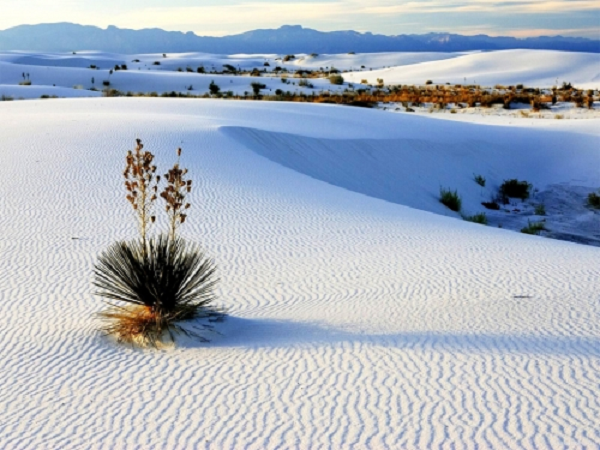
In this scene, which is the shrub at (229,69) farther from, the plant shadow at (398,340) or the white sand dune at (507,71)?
the plant shadow at (398,340)

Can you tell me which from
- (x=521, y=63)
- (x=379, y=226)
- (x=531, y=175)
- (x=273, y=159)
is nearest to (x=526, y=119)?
(x=531, y=175)

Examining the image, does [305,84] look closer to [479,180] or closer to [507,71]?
[507,71]

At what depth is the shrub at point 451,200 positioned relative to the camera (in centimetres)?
1563

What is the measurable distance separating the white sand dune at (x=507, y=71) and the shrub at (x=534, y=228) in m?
34.2

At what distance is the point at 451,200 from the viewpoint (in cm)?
1578

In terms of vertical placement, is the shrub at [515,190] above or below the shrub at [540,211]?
above

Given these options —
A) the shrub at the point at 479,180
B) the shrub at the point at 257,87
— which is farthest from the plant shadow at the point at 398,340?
the shrub at the point at 257,87

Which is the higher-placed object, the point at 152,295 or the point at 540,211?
the point at 152,295

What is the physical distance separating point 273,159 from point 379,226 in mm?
5101

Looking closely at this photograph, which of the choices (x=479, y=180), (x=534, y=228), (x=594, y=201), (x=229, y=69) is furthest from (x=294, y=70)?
(x=534, y=228)

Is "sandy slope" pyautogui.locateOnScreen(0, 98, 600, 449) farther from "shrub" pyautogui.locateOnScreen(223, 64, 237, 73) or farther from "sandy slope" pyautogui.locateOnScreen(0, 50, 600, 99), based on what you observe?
"shrub" pyautogui.locateOnScreen(223, 64, 237, 73)

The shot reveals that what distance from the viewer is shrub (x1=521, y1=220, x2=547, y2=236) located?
13.8 meters

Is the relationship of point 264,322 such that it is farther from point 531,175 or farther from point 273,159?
point 531,175

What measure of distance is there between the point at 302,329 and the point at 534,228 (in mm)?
8681
